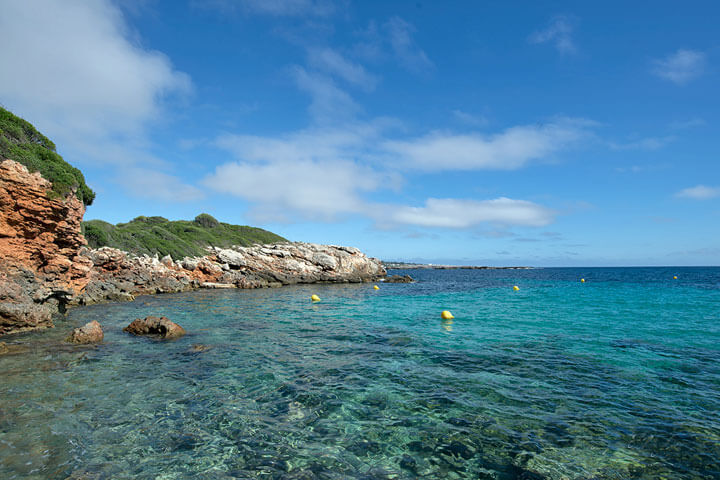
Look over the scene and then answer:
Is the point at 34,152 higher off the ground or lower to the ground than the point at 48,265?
higher

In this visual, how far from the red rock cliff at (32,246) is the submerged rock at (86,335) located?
3069 mm

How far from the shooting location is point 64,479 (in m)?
5.33

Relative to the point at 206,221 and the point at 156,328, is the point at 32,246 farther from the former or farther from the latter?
the point at 206,221

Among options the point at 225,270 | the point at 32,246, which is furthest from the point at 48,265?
the point at 225,270

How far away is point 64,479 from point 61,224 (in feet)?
61.7

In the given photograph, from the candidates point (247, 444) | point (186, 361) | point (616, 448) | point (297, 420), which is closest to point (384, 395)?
point (297, 420)

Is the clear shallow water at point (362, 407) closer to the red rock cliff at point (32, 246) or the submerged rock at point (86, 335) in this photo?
the submerged rock at point (86, 335)

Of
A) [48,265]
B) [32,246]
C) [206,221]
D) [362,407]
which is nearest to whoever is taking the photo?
[362,407]

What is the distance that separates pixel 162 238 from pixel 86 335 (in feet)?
154

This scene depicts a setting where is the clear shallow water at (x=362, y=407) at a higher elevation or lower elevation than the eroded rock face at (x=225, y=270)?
lower

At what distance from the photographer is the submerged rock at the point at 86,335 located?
45.8 ft

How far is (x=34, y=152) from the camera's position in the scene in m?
19.8

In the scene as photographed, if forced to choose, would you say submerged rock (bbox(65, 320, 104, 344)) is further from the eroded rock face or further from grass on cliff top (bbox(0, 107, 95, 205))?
the eroded rock face

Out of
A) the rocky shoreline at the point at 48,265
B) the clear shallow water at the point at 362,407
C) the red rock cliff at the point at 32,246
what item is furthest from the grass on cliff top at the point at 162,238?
the clear shallow water at the point at 362,407
